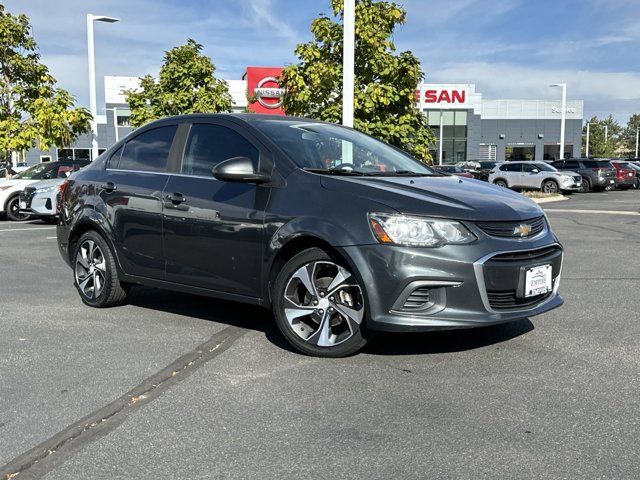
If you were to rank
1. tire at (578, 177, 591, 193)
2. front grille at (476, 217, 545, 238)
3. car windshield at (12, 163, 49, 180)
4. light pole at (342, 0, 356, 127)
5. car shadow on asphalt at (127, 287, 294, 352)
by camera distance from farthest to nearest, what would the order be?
1. tire at (578, 177, 591, 193)
2. car windshield at (12, 163, 49, 180)
3. light pole at (342, 0, 356, 127)
4. car shadow on asphalt at (127, 287, 294, 352)
5. front grille at (476, 217, 545, 238)

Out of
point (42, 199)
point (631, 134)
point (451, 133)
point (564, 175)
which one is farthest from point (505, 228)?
point (631, 134)

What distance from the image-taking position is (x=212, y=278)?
492 centimetres

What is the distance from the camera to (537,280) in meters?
4.29

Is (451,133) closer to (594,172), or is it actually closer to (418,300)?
(594,172)

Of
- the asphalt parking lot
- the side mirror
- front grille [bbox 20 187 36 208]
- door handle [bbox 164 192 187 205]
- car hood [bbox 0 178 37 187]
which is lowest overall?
the asphalt parking lot

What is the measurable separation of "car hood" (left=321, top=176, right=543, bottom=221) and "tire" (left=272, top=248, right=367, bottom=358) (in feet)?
1.66

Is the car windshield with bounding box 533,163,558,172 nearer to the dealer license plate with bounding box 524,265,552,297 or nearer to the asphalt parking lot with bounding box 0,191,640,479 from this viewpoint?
the asphalt parking lot with bounding box 0,191,640,479

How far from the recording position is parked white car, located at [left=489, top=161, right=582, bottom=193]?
91.7 feet

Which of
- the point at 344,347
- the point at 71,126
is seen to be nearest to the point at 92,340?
the point at 344,347

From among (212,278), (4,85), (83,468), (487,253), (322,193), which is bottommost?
(83,468)

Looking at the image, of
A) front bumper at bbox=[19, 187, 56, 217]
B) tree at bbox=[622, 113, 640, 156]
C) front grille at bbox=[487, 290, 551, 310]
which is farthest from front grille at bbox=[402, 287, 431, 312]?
tree at bbox=[622, 113, 640, 156]

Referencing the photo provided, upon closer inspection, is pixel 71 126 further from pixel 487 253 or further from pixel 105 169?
pixel 487 253

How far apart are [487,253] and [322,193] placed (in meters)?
1.14

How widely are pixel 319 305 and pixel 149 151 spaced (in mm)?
2292
